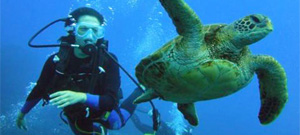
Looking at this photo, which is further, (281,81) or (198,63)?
(281,81)

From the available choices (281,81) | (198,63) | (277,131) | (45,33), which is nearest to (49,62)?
(198,63)

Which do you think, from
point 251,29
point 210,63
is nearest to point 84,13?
point 210,63

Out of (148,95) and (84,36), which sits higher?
(84,36)

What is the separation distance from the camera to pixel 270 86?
2715 millimetres

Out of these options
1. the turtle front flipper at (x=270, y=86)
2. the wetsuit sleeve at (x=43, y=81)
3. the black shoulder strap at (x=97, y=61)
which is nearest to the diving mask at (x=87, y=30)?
the black shoulder strap at (x=97, y=61)

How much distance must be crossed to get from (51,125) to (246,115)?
5840 centimetres

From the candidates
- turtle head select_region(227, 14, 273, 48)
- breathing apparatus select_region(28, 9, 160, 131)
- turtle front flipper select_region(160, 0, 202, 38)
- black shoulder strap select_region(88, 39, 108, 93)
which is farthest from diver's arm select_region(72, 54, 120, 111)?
turtle head select_region(227, 14, 273, 48)

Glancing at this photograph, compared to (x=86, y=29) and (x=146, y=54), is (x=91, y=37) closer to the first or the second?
(x=86, y=29)

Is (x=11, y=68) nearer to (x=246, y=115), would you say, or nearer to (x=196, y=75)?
(x=196, y=75)

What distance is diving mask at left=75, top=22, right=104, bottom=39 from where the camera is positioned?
3.39 meters

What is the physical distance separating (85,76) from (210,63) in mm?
1659

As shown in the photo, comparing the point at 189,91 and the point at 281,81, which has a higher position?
the point at 189,91

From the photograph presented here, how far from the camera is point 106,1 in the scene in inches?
1953

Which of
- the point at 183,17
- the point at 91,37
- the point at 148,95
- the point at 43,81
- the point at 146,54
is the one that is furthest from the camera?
the point at 146,54
